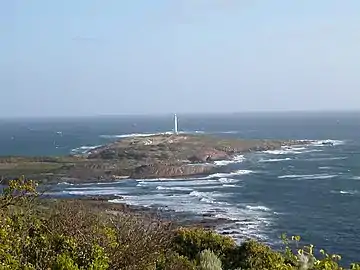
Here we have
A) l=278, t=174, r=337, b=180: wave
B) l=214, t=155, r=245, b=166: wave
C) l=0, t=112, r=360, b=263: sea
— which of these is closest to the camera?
l=0, t=112, r=360, b=263: sea

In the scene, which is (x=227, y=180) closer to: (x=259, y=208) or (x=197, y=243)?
(x=259, y=208)

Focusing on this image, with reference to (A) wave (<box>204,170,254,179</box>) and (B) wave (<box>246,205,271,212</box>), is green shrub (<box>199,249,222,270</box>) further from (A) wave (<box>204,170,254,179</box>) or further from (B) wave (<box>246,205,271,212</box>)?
(A) wave (<box>204,170,254,179</box>)

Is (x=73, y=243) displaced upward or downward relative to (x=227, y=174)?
upward

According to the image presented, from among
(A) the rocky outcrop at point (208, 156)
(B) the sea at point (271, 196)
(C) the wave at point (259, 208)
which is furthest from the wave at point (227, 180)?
(A) the rocky outcrop at point (208, 156)

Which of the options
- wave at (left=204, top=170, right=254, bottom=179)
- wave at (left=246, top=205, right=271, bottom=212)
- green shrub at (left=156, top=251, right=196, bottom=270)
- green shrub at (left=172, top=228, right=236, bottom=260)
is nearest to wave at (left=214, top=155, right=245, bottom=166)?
wave at (left=204, top=170, right=254, bottom=179)

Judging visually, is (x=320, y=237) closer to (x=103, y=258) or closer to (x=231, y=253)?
(x=231, y=253)

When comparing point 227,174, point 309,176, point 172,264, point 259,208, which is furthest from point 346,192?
point 172,264

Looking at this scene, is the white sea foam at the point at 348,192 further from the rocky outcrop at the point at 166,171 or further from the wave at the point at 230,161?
the wave at the point at 230,161

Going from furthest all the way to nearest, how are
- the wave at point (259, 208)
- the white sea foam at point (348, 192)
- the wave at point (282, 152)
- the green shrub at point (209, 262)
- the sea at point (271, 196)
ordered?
1. the wave at point (282, 152)
2. the white sea foam at point (348, 192)
3. the wave at point (259, 208)
4. the sea at point (271, 196)
5. the green shrub at point (209, 262)

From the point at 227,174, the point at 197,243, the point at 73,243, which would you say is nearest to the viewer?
the point at 73,243
